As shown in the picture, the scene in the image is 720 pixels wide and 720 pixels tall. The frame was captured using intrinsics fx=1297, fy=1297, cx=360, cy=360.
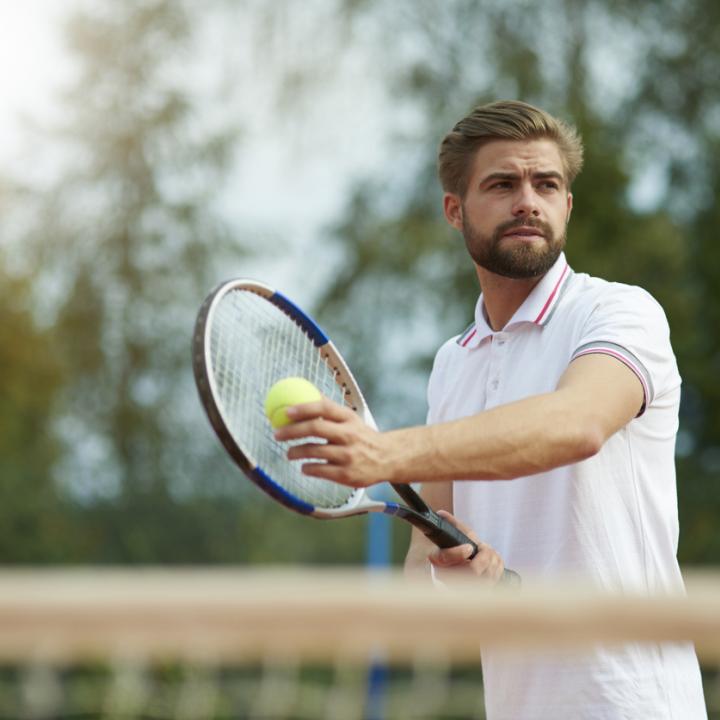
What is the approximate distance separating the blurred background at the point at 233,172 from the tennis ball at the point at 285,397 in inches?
321

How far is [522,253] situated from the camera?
2.52 metres

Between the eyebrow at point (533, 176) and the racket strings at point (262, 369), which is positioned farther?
the eyebrow at point (533, 176)

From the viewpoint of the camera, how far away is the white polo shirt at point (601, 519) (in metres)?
2.17

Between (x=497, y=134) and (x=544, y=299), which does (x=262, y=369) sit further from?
(x=497, y=134)

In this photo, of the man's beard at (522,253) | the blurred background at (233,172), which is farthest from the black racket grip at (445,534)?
the blurred background at (233,172)

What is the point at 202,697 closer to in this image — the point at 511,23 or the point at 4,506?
the point at 4,506

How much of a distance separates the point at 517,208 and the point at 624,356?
510 mm

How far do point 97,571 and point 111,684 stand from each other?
2129 millimetres

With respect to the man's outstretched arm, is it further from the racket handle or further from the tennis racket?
the racket handle

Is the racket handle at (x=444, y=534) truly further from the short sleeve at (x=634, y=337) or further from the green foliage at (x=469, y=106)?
the green foliage at (x=469, y=106)

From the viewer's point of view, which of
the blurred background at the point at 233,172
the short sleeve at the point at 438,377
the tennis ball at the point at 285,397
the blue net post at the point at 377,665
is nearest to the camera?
the tennis ball at the point at 285,397

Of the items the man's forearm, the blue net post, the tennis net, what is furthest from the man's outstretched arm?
the blue net post

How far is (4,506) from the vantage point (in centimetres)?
880

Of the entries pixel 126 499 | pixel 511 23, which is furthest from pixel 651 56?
pixel 126 499
